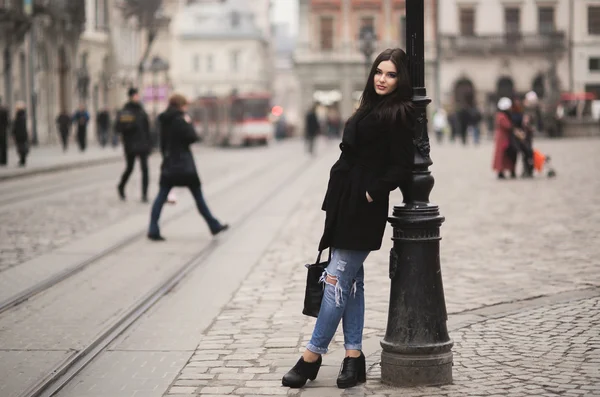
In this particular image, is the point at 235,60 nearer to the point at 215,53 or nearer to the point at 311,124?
the point at 215,53

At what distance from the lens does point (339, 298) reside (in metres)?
6.12

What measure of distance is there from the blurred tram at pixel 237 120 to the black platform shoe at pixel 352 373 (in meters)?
50.8

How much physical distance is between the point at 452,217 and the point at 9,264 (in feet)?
21.2

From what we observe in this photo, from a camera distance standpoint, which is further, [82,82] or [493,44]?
[493,44]

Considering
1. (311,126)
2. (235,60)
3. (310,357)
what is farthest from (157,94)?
(235,60)

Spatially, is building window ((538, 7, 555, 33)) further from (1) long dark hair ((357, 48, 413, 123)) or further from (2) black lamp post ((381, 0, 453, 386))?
(1) long dark hair ((357, 48, 413, 123))

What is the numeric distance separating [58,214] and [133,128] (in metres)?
2.52

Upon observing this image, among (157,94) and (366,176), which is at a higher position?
(157,94)

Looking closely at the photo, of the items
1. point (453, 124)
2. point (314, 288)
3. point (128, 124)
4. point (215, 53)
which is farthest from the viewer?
point (215, 53)

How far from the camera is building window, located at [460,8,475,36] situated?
7450 centimetres

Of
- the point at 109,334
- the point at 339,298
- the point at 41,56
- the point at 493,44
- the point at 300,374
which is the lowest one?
the point at 109,334

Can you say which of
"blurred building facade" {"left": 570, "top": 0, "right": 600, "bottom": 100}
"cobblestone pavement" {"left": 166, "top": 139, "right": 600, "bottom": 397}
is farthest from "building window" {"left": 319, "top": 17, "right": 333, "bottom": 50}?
"cobblestone pavement" {"left": 166, "top": 139, "right": 600, "bottom": 397}

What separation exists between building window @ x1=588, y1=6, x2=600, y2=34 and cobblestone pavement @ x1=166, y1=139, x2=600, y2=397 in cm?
5508

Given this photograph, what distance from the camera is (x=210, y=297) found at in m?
9.27
